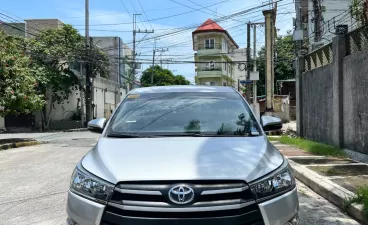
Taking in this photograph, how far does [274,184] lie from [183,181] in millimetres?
711

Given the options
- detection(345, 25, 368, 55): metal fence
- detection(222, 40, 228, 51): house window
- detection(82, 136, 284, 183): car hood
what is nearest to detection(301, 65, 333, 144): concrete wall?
detection(345, 25, 368, 55): metal fence

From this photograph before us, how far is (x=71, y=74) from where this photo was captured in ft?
106

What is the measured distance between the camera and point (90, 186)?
2881mm

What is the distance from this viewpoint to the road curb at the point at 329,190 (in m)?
4.95

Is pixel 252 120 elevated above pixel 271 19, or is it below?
below

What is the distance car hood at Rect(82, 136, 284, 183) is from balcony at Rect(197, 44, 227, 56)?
52.8 metres

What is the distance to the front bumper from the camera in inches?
101

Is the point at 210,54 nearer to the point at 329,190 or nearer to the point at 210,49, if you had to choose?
the point at 210,49

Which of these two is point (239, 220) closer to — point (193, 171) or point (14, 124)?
point (193, 171)

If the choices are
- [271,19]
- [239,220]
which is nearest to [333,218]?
[239,220]

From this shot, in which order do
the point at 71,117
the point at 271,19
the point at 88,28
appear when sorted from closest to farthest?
1. the point at 271,19
2. the point at 88,28
3. the point at 71,117

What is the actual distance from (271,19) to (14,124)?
22397 millimetres

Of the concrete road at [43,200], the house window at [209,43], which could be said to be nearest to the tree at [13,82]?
the concrete road at [43,200]

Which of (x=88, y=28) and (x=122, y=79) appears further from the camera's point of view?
(x=122, y=79)
